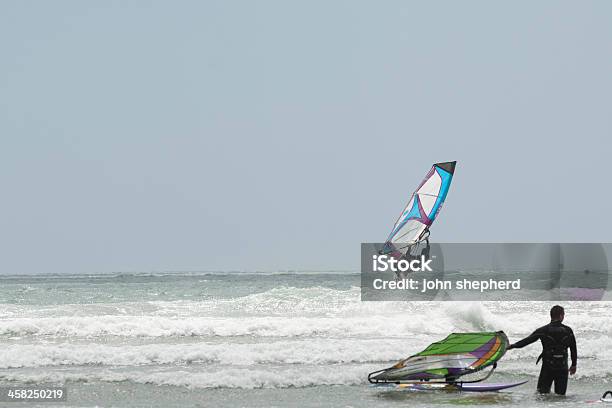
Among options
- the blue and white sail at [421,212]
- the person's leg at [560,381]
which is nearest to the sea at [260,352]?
the person's leg at [560,381]

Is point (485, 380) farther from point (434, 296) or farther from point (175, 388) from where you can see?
point (434, 296)

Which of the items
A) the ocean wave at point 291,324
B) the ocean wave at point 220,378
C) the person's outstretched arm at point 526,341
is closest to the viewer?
the person's outstretched arm at point 526,341

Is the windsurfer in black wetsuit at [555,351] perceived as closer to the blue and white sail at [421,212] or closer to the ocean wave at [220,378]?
the ocean wave at [220,378]

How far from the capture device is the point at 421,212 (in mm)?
13805

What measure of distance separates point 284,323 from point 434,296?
637 centimetres

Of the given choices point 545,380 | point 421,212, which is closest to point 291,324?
point 421,212

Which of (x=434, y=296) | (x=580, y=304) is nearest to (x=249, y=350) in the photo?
(x=434, y=296)

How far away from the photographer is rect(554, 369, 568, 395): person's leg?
6886 millimetres

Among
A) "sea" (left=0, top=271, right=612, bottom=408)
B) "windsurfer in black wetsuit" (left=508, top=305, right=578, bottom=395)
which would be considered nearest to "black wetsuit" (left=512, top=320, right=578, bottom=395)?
"windsurfer in black wetsuit" (left=508, top=305, right=578, bottom=395)

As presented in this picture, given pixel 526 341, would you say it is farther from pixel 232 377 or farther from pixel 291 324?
pixel 291 324

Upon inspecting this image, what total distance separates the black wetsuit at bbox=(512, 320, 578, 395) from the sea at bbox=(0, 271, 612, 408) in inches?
6.4

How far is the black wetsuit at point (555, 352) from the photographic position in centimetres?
689

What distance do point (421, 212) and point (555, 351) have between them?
7034 mm

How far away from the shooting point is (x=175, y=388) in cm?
744
